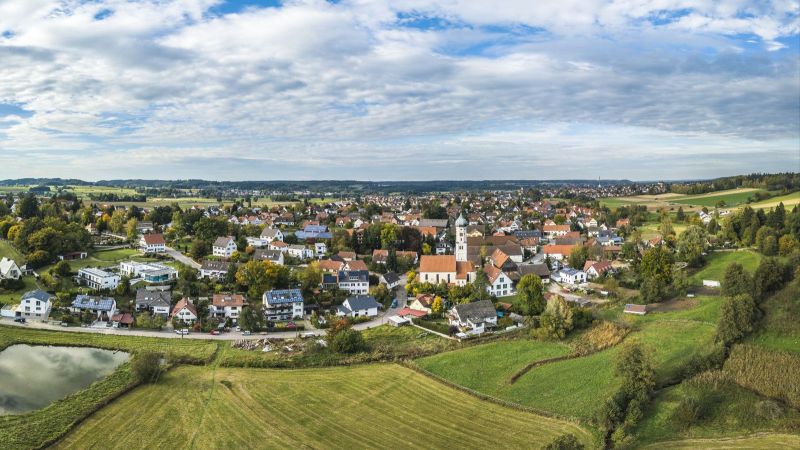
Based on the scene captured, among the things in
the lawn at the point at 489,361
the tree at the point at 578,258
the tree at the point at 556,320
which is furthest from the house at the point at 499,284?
the lawn at the point at 489,361

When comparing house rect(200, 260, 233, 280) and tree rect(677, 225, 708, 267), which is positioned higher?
tree rect(677, 225, 708, 267)

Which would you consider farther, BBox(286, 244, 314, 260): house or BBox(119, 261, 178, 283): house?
BBox(286, 244, 314, 260): house

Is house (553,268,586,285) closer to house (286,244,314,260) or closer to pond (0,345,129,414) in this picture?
house (286,244,314,260)

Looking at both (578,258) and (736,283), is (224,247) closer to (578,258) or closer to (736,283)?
(578,258)

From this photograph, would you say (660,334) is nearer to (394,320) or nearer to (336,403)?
(394,320)

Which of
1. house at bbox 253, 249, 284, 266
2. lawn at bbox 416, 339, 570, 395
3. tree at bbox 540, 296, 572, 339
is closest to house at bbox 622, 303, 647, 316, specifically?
tree at bbox 540, 296, 572, 339

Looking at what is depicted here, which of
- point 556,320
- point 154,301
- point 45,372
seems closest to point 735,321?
point 556,320

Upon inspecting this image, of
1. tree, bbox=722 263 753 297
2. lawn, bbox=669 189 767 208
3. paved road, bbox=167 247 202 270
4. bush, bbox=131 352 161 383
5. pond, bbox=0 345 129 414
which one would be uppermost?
lawn, bbox=669 189 767 208
